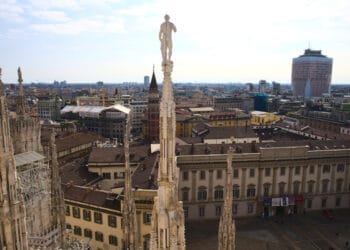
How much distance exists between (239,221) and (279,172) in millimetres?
8952

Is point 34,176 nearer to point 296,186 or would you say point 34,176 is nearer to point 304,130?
point 296,186

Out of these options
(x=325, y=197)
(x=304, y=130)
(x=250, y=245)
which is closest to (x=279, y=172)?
(x=325, y=197)

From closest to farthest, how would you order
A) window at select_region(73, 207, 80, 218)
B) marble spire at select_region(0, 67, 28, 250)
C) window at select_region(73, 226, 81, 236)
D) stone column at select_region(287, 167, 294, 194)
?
marble spire at select_region(0, 67, 28, 250)
window at select_region(73, 207, 80, 218)
window at select_region(73, 226, 81, 236)
stone column at select_region(287, 167, 294, 194)

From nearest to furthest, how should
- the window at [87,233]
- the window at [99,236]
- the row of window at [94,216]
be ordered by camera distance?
1. the row of window at [94,216]
2. the window at [99,236]
3. the window at [87,233]

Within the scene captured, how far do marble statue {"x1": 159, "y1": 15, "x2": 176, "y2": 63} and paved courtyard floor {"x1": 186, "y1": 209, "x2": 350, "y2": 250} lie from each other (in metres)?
32.1

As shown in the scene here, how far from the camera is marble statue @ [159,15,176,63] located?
22.6 feet

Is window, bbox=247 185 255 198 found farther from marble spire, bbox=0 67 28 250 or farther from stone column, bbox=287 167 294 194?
marble spire, bbox=0 67 28 250

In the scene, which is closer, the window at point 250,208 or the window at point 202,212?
the window at point 202,212

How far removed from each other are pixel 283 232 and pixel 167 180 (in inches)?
1458

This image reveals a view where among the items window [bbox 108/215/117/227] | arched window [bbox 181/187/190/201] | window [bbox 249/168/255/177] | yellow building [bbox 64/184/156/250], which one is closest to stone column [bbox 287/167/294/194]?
window [bbox 249/168/255/177]

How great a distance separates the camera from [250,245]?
116ft

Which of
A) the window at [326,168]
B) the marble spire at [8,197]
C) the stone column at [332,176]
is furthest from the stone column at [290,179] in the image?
the marble spire at [8,197]

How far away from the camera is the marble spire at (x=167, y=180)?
6.91 m

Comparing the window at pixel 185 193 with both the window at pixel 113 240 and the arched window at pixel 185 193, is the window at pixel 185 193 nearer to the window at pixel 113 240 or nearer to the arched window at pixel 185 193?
the arched window at pixel 185 193
